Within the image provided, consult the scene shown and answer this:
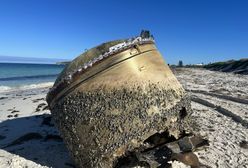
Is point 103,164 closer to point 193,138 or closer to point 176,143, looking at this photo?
point 176,143

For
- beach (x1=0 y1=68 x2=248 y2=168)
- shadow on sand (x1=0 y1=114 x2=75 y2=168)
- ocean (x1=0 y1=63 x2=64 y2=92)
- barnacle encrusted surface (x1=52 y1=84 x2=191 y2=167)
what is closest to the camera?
barnacle encrusted surface (x1=52 y1=84 x2=191 y2=167)

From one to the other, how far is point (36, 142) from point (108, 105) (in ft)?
7.53

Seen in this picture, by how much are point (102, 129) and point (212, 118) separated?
13.0ft

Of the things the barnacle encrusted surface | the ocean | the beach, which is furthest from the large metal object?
the ocean

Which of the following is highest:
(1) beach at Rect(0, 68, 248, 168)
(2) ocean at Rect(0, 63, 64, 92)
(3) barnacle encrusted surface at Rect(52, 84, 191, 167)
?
(2) ocean at Rect(0, 63, 64, 92)

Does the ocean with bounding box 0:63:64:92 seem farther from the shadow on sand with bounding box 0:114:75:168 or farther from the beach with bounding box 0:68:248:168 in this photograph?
the beach with bounding box 0:68:248:168

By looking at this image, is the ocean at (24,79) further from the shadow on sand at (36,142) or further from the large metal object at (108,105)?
the large metal object at (108,105)

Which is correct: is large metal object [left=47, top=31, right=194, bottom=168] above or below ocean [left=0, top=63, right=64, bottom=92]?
below

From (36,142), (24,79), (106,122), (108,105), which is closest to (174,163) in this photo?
(106,122)

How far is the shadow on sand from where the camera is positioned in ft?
17.7

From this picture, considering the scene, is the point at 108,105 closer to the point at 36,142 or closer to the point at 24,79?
the point at 36,142

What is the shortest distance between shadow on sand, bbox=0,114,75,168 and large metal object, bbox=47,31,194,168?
2.19 feet

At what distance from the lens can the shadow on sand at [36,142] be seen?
5.41m

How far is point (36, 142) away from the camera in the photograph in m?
6.42
